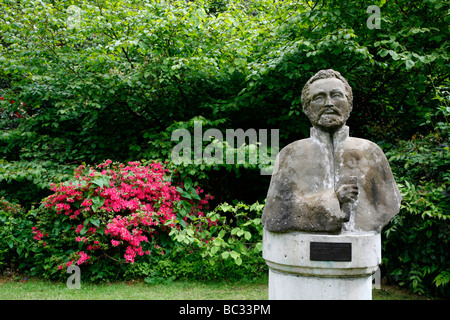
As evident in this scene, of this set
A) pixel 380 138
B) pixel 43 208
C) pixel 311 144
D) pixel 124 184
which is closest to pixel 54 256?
pixel 43 208

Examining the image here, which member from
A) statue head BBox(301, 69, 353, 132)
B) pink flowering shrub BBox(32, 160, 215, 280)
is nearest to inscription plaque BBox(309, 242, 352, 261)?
statue head BBox(301, 69, 353, 132)

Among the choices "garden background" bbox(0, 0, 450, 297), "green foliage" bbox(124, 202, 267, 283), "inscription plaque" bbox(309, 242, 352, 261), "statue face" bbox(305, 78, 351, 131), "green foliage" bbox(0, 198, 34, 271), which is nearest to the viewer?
"inscription plaque" bbox(309, 242, 352, 261)

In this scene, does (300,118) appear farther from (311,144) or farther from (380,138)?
(311,144)

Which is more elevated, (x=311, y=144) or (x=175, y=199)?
(x=311, y=144)

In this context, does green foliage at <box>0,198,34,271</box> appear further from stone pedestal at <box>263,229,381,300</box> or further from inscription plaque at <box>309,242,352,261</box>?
inscription plaque at <box>309,242,352,261</box>

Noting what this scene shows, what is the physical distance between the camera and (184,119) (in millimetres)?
6566

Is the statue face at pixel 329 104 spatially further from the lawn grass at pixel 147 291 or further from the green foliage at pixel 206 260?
the lawn grass at pixel 147 291

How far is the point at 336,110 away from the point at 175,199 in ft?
11.0

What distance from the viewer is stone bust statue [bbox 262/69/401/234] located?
2709mm

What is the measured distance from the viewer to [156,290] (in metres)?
4.79

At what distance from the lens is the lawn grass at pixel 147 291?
14.8ft

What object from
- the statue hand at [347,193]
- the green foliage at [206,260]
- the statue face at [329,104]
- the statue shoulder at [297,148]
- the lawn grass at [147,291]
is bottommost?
the lawn grass at [147,291]

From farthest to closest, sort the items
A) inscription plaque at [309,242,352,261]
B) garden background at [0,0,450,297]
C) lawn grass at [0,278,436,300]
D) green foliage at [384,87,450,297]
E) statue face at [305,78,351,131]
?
garden background at [0,0,450,297] < lawn grass at [0,278,436,300] < green foliage at [384,87,450,297] < statue face at [305,78,351,131] < inscription plaque at [309,242,352,261]

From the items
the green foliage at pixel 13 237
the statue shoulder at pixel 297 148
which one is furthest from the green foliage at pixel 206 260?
the statue shoulder at pixel 297 148
